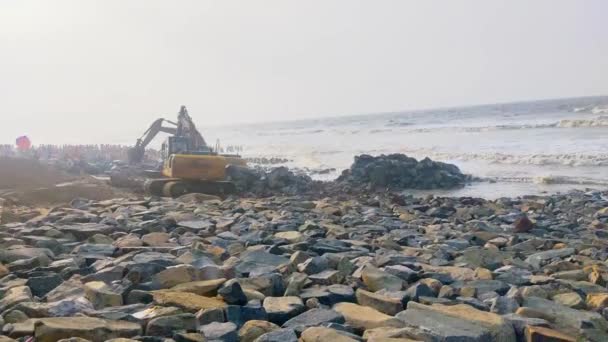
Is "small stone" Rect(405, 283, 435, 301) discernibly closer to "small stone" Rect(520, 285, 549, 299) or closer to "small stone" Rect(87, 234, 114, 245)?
"small stone" Rect(520, 285, 549, 299)

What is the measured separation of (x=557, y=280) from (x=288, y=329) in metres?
2.33

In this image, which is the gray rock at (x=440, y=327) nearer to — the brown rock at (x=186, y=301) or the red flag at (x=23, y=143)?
the brown rock at (x=186, y=301)

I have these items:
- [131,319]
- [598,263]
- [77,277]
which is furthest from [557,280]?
[77,277]

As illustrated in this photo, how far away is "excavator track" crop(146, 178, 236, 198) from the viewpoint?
1314cm

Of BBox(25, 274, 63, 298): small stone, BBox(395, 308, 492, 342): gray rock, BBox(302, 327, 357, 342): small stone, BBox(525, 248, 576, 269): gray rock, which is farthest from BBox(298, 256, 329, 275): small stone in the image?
BBox(525, 248, 576, 269): gray rock

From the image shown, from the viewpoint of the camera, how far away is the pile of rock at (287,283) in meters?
2.95

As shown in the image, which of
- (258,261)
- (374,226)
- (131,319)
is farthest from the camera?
(374,226)

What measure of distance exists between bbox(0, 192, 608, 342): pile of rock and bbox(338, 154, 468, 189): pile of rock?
10251 mm

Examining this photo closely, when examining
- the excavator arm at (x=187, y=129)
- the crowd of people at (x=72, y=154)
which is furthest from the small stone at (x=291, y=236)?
the crowd of people at (x=72, y=154)

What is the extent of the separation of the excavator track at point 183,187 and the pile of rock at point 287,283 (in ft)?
19.6

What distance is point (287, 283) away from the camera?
152 inches

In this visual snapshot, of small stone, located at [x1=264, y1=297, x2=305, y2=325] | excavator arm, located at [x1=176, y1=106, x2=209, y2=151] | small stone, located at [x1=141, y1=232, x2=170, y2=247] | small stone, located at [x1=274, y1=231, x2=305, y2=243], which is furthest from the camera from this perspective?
excavator arm, located at [x1=176, y1=106, x2=209, y2=151]

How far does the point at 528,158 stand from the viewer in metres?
20.6

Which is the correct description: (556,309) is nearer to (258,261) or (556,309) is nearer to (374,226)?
(258,261)
